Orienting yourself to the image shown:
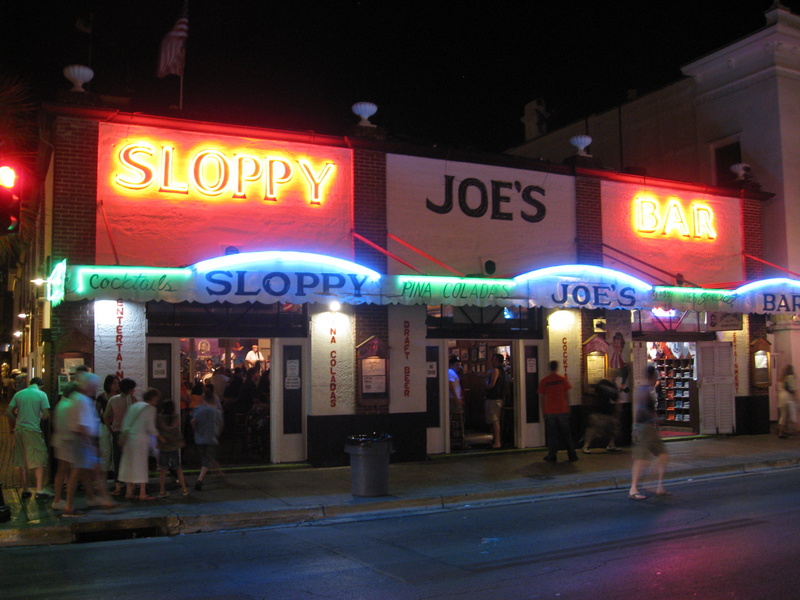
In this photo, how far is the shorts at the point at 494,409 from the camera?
15531mm

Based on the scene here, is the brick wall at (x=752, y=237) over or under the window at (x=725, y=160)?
under

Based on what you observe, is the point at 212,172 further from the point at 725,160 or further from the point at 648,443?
the point at 725,160

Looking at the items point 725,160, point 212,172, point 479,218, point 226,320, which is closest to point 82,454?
point 226,320

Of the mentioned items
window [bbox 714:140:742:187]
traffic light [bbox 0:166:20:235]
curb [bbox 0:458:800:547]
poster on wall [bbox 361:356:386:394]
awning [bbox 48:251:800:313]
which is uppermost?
window [bbox 714:140:742:187]

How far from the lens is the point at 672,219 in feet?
59.3

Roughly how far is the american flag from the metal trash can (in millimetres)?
8223

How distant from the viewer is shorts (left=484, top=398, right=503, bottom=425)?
15.5m

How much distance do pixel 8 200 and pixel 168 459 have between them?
4.26m

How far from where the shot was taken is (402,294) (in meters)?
13.1

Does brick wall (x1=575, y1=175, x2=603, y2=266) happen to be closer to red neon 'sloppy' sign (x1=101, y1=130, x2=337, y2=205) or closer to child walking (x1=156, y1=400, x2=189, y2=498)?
red neon 'sloppy' sign (x1=101, y1=130, x2=337, y2=205)

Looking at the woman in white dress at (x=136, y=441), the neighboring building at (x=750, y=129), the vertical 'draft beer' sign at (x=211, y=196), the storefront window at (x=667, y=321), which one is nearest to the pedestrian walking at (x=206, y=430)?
the woman in white dress at (x=136, y=441)

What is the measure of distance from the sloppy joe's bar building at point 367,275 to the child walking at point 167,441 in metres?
1.86

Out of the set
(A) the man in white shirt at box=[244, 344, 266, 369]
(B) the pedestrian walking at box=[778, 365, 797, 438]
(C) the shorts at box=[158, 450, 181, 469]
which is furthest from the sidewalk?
(A) the man in white shirt at box=[244, 344, 266, 369]

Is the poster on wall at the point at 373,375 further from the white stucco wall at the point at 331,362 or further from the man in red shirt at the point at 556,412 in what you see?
the man in red shirt at the point at 556,412
